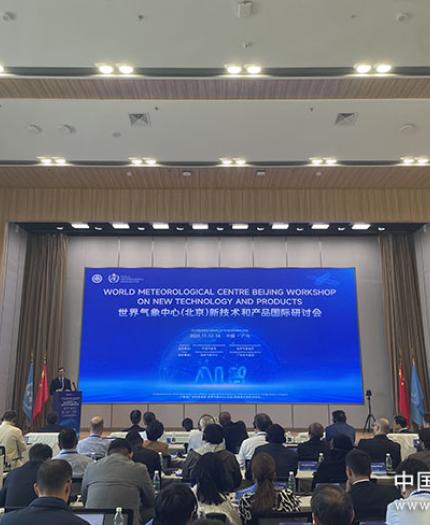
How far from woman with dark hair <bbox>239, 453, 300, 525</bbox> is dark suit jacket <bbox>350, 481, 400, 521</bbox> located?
1.11 feet

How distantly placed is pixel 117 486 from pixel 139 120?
566 cm

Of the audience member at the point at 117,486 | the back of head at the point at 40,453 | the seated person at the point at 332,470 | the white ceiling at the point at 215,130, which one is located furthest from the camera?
the white ceiling at the point at 215,130

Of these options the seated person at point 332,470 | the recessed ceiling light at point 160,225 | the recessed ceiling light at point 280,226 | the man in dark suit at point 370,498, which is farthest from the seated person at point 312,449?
the recessed ceiling light at point 160,225

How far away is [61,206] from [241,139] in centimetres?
420

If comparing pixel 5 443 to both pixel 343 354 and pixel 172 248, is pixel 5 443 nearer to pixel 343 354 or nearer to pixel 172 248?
pixel 172 248

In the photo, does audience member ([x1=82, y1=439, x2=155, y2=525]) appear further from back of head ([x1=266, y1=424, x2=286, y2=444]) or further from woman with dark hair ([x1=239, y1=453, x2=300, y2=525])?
back of head ([x1=266, y1=424, x2=286, y2=444])

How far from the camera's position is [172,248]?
1141cm

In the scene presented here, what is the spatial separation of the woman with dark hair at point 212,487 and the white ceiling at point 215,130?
543cm

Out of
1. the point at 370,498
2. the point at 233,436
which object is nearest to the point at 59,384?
the point at 233,436

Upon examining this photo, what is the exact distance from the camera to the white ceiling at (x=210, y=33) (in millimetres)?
4762

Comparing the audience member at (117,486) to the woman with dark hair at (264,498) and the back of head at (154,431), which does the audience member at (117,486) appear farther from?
the back of head at (154,431)

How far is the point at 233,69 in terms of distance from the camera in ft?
19.0

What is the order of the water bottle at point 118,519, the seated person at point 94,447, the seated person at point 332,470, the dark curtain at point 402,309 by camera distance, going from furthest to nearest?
the dark curtain at point 402,309 < the seated person at point 94,447 < the seated person at point 332,470 < the water bottle at point 118,519

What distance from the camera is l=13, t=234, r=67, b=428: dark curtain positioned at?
10594 millimetres
